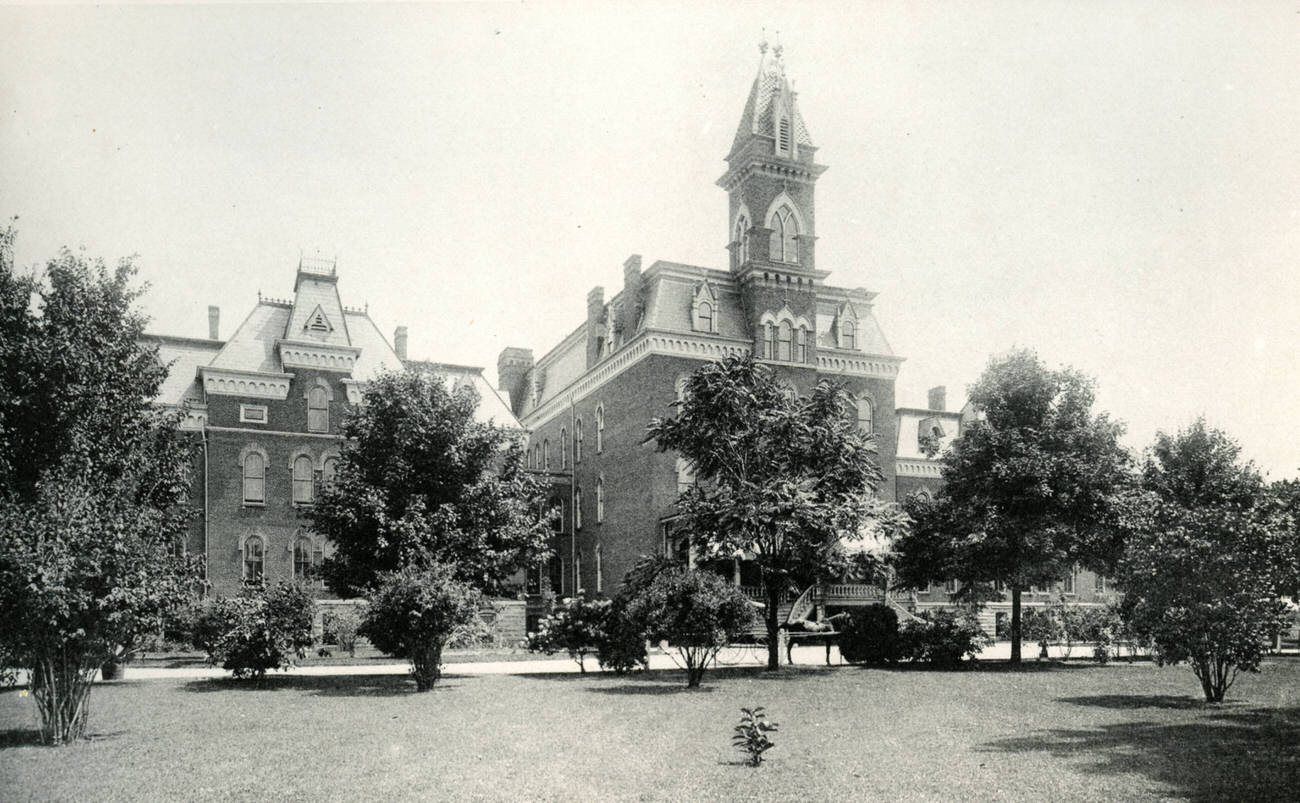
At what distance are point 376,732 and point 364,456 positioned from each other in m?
9.99

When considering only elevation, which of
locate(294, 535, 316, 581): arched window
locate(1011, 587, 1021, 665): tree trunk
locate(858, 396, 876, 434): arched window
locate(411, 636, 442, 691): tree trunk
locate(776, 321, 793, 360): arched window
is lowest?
locate(1011, 587, 1021, 665): tree trunk

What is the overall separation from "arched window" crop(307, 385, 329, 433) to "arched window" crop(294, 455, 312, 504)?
1279 millimetres

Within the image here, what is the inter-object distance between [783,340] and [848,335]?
4.12 metres

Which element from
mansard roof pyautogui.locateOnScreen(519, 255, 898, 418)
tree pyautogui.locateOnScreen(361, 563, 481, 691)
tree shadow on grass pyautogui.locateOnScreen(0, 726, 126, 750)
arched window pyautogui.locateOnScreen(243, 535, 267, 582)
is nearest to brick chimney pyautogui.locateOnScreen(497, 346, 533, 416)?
mansard roof pyautogui.locateOnScreen(519, 255, 898, 418)

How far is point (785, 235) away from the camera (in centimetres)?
3853

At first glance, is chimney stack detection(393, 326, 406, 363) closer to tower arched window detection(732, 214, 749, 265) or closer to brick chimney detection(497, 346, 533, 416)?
brick chimney detection(497, 346, 533, 416)

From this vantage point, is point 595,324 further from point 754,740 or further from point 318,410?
point 754,740

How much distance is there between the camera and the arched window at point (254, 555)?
3816cm

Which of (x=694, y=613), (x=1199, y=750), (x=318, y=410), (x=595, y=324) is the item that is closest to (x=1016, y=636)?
(x=694, y=613)

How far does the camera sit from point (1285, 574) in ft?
49.2

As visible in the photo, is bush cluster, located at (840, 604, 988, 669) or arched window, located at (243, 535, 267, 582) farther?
arched window, located at (243, 535, 267, 582)

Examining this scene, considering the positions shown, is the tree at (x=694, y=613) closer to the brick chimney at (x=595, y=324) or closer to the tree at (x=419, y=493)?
the tree at (x=419, y=493)

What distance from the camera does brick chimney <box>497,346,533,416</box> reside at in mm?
55750

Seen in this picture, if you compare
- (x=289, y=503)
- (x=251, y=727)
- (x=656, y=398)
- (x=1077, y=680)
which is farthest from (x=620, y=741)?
(x=289, y=503)
